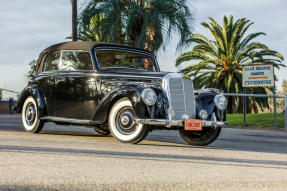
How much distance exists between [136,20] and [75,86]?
947 cm

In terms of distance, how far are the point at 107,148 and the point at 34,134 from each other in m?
2.85

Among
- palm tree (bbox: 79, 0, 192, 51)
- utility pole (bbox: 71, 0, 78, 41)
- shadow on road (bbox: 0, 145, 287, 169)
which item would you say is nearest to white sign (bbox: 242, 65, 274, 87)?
palm tree (bbox: 79, 0, 192, 51)

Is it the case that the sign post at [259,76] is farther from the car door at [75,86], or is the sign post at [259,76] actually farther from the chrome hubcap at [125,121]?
the chrome hubcap at [125,121]

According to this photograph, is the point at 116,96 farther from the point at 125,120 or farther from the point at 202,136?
the point at 202,136

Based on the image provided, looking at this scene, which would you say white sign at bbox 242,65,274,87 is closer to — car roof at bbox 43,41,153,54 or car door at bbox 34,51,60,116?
car roof at bbox 43,41,153,54

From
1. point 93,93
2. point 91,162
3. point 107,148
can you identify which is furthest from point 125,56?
point 91,162

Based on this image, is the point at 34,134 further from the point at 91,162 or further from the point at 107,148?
the point at 91,162

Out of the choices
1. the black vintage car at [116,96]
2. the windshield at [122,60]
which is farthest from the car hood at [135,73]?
the windshield at [122,60]

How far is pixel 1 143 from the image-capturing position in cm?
686

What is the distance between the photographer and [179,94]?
7.66m

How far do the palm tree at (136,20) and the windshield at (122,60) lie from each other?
7.99m

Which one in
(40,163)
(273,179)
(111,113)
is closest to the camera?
(273,179)

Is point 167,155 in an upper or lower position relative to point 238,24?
lower

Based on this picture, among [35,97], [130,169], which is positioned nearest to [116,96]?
[35,97]
